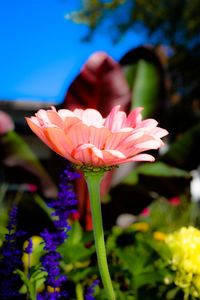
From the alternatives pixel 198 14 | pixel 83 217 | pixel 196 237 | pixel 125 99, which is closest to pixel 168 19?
pixel 198 14

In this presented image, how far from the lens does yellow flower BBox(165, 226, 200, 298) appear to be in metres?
0.81

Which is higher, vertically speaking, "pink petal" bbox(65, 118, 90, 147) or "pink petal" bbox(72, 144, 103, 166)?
"pink petal" bbox(65, 118, 90, 147)

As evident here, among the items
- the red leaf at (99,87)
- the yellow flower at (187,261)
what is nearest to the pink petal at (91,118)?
the yellow flower at (187,261)

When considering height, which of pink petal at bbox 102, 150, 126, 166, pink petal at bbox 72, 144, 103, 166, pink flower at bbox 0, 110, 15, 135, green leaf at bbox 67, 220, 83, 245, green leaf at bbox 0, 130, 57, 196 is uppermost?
pink flower at bbox 0, 110, 15, 135

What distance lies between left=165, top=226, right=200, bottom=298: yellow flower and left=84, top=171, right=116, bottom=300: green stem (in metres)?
0.41

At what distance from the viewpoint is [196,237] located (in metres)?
0.87

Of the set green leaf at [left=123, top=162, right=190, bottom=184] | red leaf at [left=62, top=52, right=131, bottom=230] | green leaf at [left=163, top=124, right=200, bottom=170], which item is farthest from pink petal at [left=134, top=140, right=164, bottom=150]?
red leaf at [left=62, top=52, right=131, bottom=230]

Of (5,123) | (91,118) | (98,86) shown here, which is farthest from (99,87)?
(91,118)

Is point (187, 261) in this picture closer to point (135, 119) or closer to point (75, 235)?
point (75, 235)

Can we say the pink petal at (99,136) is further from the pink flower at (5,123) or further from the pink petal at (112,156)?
the pink flower at (5,123)

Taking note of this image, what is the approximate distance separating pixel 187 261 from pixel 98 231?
1.47 feet

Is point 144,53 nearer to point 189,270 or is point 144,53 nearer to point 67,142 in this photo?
point 189,270

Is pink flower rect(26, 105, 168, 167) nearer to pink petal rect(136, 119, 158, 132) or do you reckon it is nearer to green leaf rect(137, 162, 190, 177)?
pink petal rect(136, 119, 158, 132)

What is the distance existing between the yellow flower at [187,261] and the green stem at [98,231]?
0.41 metres
